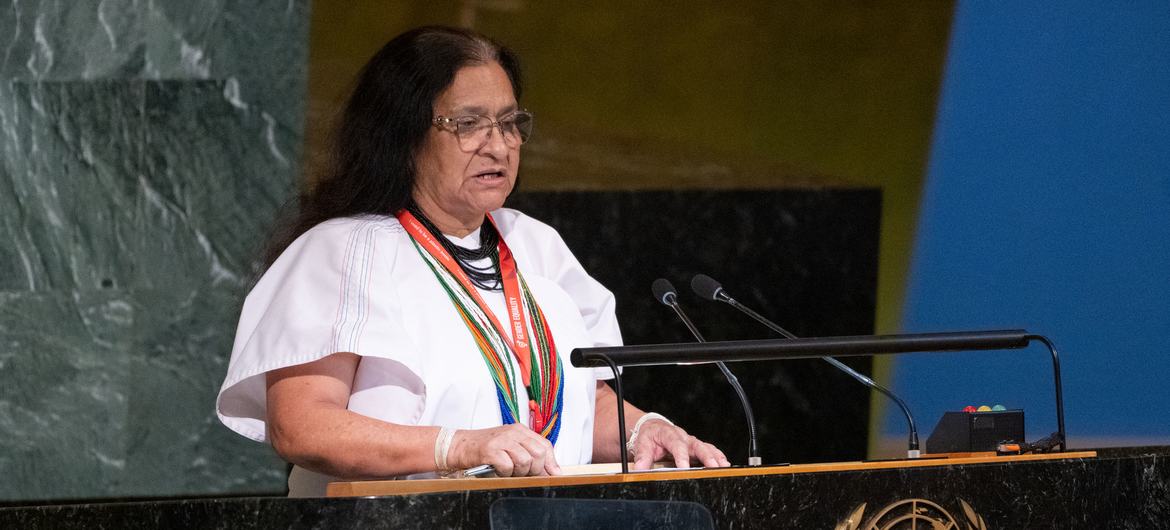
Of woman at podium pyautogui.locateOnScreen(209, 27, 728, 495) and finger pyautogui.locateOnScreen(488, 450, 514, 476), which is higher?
woman at podium pyautogui.locateOnScreen(209, 27, 728, 495)

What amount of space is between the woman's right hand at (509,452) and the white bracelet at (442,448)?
0.07 ft

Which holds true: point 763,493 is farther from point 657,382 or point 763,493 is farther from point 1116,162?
point 1116,162

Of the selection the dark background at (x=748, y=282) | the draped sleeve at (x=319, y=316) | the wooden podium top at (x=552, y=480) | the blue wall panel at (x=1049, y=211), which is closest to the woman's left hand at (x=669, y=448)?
the draped sleeve at (x=319, y=316)

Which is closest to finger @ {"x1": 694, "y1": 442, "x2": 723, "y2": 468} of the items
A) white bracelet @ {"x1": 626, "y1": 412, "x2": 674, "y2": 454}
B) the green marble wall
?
white bracelet @ {"x1": 626, "y1": 412, "x2": 674, "y2": 454}

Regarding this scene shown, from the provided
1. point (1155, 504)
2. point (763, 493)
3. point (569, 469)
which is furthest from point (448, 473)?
point (1155, 504)

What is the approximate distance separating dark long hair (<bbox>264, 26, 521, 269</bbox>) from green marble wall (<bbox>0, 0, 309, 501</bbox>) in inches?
71.3

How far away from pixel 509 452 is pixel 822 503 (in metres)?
0.42

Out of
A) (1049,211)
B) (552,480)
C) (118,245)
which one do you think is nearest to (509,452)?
(552,480)

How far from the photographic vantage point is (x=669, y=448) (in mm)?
2301

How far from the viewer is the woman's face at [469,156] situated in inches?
97.0

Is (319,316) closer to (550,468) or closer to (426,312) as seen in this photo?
(426,312)

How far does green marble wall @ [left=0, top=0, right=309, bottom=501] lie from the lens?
423 cm

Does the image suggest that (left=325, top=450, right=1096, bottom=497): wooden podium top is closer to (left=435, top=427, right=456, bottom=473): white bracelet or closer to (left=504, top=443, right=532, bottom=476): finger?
(left=504, top=443, right=532, bottom=476): finger

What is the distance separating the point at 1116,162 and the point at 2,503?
145 inches
